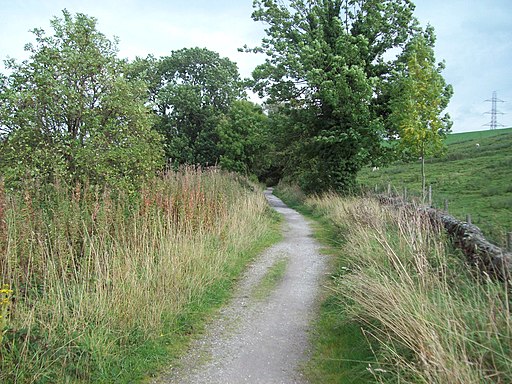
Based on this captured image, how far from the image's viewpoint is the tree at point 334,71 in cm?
1936

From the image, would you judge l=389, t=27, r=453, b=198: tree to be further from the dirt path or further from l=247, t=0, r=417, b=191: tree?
the dirt path

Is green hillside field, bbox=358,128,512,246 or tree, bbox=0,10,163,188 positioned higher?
tree, bbox=0,10,163,188

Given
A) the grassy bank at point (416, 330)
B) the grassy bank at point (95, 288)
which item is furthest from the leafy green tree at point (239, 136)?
the grassy bank at point (416, 330)

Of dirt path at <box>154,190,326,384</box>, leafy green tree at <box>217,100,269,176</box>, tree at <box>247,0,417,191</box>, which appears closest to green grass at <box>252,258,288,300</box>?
dirt path at <box>154,190,326,384</box>

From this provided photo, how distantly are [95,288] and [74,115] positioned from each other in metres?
4.44

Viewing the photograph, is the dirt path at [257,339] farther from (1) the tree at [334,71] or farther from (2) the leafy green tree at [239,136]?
(2) the leafy green tree at [239,136]

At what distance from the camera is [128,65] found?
29.3 ft

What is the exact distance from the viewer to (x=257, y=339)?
5051 millimetres

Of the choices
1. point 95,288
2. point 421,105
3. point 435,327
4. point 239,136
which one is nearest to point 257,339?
point 95,288

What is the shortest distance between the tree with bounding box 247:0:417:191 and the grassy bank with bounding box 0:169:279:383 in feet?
46.8

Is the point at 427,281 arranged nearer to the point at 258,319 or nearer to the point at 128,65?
the point at 258,319

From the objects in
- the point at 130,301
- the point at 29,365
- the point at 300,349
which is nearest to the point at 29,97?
the point at 130,301

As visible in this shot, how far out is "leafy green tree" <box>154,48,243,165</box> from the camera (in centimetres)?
3002

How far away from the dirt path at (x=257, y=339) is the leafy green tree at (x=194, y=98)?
23.6 m
